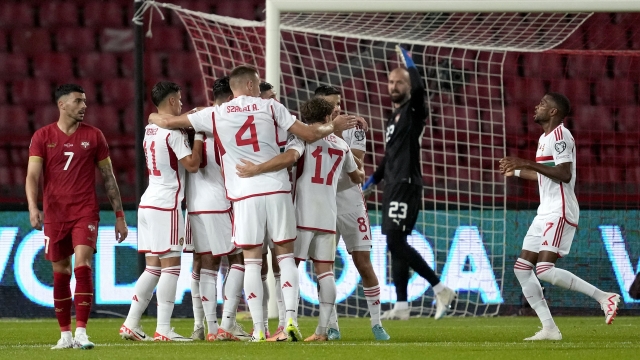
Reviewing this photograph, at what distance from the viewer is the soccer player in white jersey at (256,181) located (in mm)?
7012

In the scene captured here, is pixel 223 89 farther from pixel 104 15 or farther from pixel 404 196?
pixel 104 15

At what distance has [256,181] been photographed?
277 inches

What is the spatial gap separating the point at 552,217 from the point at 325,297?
1.75 m

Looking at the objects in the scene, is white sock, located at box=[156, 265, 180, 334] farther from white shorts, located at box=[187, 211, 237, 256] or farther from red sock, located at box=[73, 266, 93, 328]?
red sock, located at box=[73, 266, 93, 328]

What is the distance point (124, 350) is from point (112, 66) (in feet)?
26.6

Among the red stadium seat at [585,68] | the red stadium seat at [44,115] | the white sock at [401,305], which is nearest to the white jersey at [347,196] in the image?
the white sock at [401,305]

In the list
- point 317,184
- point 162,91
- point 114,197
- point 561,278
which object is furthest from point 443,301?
point 114,197

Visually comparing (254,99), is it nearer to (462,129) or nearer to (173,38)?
(462,129)

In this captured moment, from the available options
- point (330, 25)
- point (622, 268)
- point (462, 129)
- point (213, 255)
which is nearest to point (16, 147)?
point (330, 25)

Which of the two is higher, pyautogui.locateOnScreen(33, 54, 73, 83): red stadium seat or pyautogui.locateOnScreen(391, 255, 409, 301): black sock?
pyautogui.locateOnScreen(33, 54, 73, 83): red stadium seat

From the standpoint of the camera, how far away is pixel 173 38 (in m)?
14.3

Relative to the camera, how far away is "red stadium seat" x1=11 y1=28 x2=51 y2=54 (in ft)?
46.7

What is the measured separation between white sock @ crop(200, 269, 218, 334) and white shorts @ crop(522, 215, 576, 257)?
2262 millimetres

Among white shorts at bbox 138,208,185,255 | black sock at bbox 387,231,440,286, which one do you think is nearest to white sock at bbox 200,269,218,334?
white shorts at bbox 138,208,185,255
